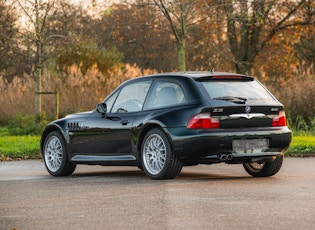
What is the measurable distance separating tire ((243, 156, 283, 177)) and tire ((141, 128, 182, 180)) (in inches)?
61.8

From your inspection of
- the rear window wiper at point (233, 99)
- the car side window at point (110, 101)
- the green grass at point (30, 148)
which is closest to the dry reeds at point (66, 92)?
the green grass at point (30, 148)

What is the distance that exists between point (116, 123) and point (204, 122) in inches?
73.6

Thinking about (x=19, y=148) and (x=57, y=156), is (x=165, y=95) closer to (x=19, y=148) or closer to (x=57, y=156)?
(x=57, y=156)

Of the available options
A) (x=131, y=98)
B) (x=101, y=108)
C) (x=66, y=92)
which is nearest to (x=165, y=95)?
(x=131, y=98)

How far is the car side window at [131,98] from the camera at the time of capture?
1339 centimetres

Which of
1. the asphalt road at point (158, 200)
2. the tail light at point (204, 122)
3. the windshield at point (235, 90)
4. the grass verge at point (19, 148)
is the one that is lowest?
the grass verge at point (19, 148)

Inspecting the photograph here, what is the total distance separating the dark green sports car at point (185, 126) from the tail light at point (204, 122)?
0.01 m

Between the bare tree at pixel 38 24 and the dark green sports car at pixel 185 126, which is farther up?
the bare tree at pixel 38 24

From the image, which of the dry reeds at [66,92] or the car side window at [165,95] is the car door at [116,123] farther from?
the dry reeds at [66,92]

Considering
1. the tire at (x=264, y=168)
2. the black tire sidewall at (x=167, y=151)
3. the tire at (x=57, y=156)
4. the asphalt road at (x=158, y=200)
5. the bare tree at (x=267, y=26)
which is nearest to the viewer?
the asphalt road at (x=158, y=200)

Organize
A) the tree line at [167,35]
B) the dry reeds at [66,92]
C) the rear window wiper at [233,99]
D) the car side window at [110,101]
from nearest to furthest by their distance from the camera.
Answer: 1. the rear window wiper at [233,99]
2. the car side window at [110,101]
3. the tree line at [167,35]
4. the dry reeds at [66,92]

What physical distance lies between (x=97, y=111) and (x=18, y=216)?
514cm

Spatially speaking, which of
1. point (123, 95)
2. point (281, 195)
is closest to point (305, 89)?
point (123, 95)

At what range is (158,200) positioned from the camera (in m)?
10.2
